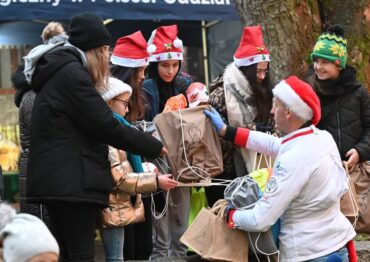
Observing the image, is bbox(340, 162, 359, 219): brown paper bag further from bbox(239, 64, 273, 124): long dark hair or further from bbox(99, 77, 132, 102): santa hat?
bbox(99, 77, 132, 102): santa hat

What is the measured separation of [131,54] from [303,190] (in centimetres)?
216

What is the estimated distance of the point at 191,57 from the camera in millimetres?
11539

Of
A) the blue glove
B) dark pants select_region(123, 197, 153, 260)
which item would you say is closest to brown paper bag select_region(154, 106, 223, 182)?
the blue glove

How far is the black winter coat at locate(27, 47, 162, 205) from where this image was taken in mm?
4660

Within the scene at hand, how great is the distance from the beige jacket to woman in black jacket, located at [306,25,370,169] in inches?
64.8

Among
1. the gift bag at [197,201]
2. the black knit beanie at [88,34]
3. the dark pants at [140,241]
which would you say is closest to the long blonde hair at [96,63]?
the black knit beanie at [88,34]

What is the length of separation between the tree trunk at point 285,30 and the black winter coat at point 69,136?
2746mm

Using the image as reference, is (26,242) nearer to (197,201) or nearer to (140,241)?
(140,241)

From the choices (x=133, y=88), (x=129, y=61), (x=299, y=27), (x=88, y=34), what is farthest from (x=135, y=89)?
(x=299, y=27)

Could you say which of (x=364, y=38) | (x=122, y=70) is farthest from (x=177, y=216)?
(x=364, y=38)

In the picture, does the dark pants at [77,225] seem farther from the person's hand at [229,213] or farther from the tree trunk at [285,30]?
the tree trunk at [285,30]

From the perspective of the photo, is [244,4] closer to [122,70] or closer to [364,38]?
[364,38]

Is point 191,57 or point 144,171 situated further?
point 191,57

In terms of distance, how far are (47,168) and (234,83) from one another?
2.07 m
